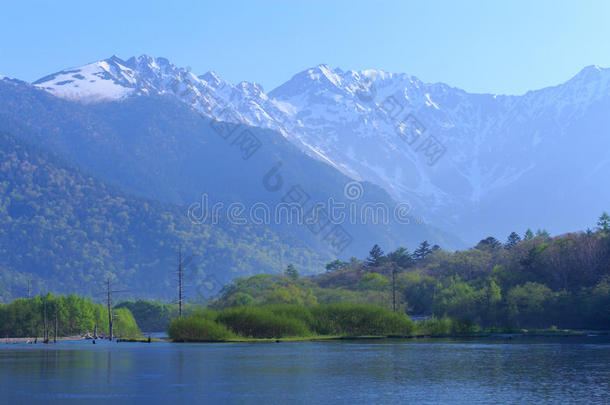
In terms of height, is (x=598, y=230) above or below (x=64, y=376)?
above

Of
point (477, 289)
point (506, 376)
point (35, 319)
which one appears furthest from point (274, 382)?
point (35, 319)

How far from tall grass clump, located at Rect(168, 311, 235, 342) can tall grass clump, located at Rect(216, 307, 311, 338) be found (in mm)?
1523

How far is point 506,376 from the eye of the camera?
219ft

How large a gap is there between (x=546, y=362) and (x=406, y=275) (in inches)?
4484

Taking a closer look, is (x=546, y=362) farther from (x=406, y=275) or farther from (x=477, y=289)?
(x=406, y=275)

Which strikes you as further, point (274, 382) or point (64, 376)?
point (64, 376)

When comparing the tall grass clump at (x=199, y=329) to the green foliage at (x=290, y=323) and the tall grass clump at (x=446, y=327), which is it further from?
the tall grass clump at (x=446, y=327)

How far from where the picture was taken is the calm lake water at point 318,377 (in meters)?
55.0

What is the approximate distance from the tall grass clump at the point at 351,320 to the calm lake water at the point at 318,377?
126 feet

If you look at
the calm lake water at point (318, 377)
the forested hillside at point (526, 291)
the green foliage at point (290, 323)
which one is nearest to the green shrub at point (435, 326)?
the green foliage at point (290, 323)

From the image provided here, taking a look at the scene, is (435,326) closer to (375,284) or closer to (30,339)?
(375,284)

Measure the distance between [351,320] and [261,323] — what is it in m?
17.9

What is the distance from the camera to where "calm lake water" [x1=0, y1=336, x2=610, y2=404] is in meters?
55.0

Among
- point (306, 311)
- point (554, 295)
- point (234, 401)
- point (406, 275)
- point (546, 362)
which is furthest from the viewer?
point (406, 275)
